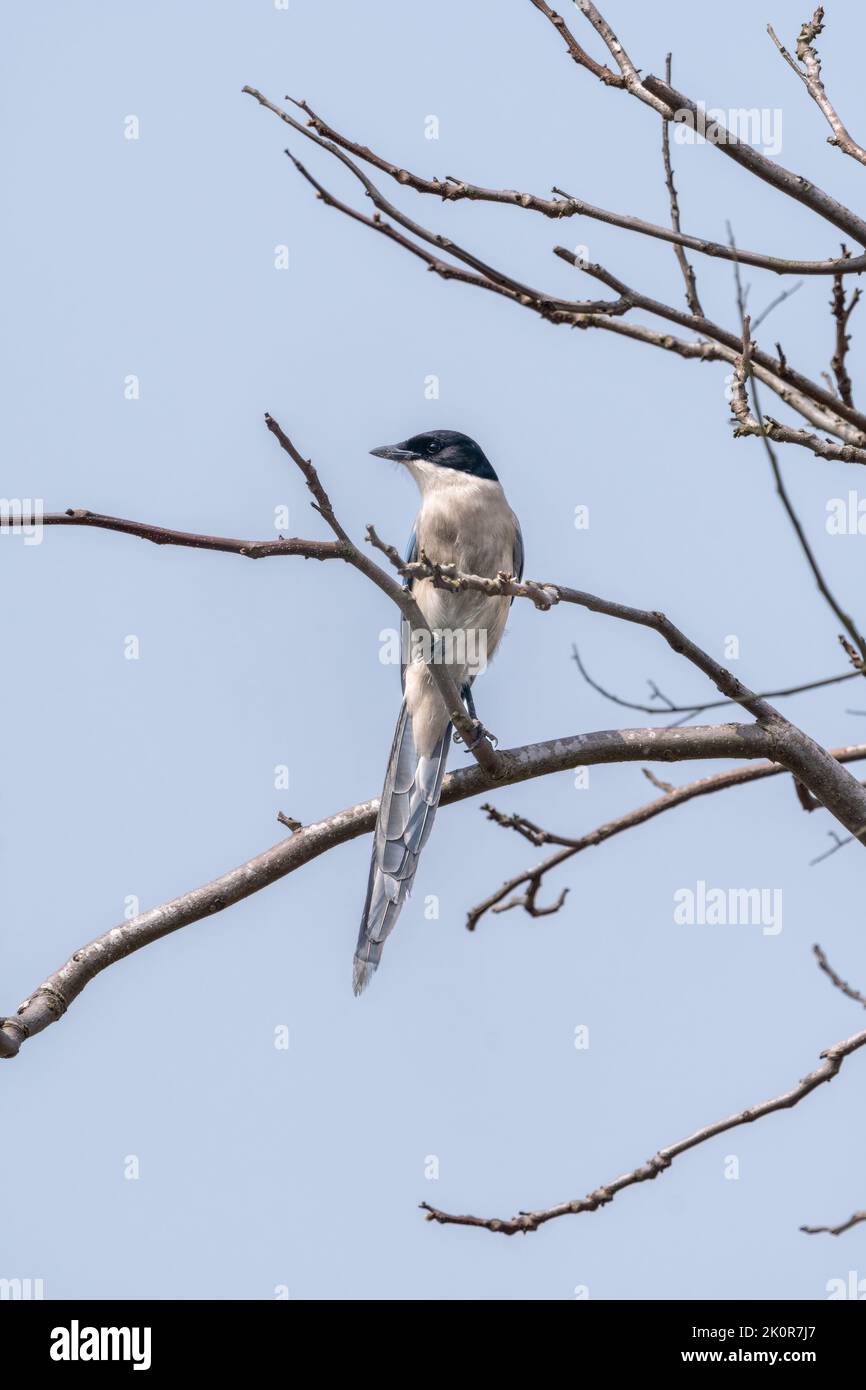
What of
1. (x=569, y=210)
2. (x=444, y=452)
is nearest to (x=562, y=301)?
(x=569, y=210)

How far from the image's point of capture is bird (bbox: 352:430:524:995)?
14.6 ft

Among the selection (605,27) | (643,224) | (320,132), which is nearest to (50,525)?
(320,132)

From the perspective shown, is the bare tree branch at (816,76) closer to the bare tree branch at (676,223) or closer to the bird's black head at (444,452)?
the bare tree branch at (676,223)

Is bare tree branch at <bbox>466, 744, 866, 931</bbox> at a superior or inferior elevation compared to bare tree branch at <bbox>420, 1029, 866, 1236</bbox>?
superior

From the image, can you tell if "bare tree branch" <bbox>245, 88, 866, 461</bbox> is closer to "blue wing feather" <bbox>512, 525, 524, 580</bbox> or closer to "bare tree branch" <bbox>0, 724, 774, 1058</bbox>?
"bare tree branch" <bbox>0, 724, 774, 1058</bbox>

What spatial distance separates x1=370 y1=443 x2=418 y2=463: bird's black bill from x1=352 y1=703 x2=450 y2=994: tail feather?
1.68 metres

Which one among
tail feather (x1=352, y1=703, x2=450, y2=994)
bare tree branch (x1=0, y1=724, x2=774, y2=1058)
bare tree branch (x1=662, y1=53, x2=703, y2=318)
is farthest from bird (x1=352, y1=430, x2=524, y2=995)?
bare tree branch (x1=662, y1=53, x2=703, y2=318)

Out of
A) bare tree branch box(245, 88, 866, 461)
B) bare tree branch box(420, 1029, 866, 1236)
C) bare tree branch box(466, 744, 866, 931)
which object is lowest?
bare tree branch box(420, 1029, 866, 1236)

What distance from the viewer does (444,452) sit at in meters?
5.88

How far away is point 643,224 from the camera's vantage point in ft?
9.72

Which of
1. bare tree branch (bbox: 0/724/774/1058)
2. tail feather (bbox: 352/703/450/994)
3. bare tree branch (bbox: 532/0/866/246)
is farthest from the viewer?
tail feather (bbox: 352/703/450/994)

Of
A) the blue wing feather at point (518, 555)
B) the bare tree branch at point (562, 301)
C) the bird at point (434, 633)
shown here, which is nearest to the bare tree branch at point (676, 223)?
the bare tree branch at point (562, 301)

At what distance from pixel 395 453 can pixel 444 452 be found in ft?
0.64

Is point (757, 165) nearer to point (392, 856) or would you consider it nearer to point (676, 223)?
point (676, 223)
